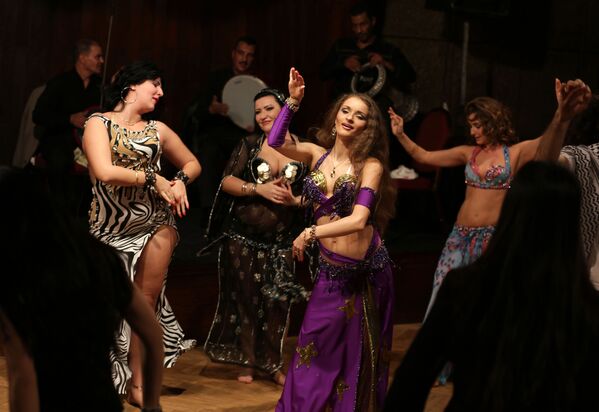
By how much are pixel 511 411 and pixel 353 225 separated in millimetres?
2066

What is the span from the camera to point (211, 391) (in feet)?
16.4

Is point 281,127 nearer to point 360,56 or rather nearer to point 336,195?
point 336,195

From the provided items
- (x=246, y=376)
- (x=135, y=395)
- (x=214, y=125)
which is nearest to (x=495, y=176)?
(x=246, y=376)

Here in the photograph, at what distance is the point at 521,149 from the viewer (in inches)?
197

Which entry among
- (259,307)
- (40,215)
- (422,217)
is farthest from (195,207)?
(40,215)

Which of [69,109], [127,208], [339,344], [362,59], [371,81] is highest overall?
[362,59]

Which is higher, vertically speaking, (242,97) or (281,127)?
(242,97)

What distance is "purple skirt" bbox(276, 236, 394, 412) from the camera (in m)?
4.28

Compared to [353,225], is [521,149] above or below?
above

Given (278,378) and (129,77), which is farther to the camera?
(278,378)

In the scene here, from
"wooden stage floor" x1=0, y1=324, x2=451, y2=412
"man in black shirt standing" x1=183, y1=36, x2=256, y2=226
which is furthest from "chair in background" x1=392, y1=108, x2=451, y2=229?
"wooden stage floor" x1=0, y1=324, x2=451, y2=412

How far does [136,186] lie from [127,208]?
0.12 meters

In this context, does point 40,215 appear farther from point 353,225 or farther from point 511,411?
point 353,225

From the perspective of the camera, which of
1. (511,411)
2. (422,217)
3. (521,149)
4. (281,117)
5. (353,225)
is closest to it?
(511,411)
